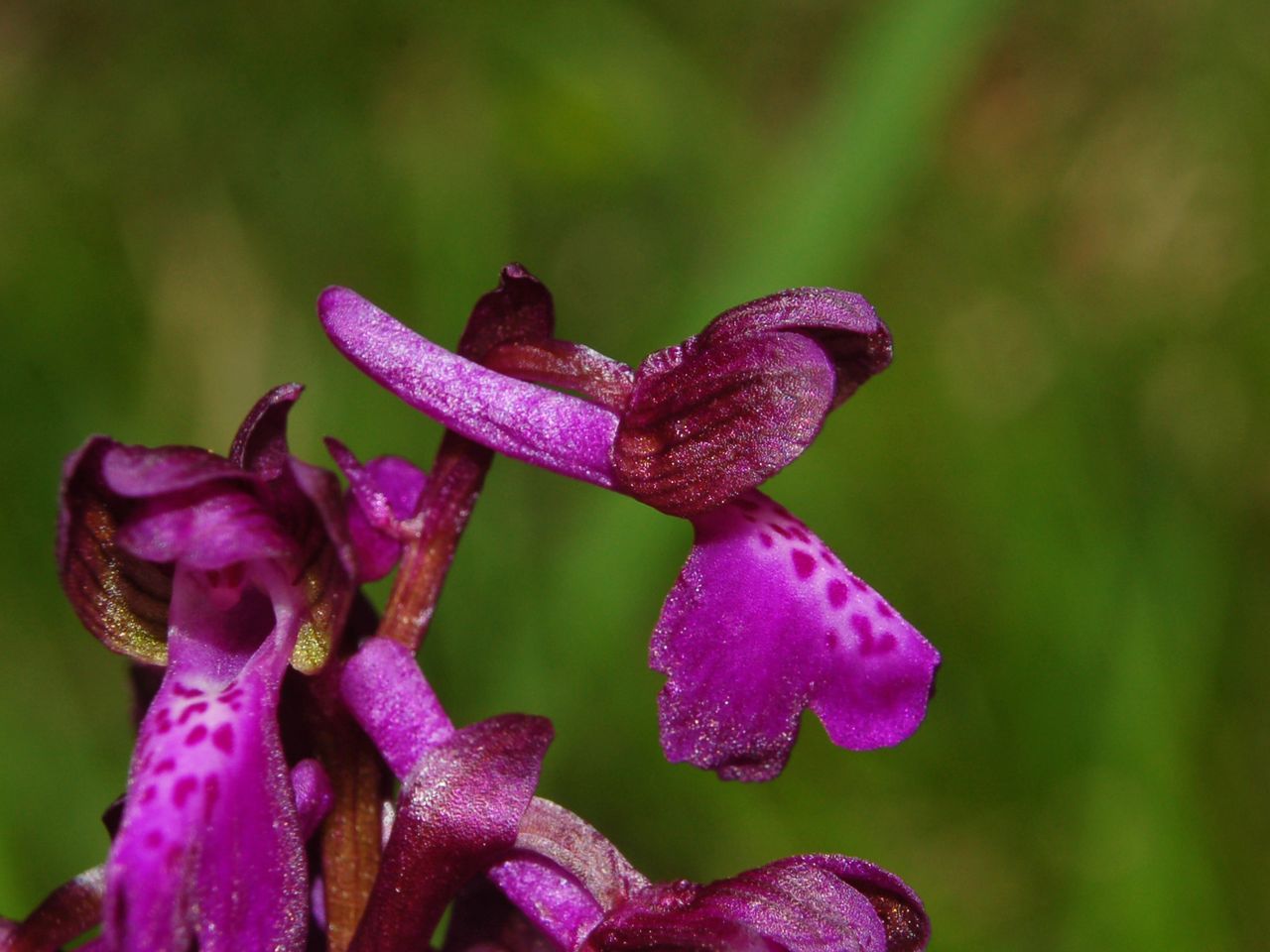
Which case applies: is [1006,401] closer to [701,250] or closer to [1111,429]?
[1111,429]

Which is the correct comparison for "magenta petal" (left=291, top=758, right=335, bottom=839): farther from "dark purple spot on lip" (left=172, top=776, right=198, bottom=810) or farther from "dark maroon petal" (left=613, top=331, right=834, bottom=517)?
"dark maroon petal" (left=613, top=331, right=834, bottom=517)

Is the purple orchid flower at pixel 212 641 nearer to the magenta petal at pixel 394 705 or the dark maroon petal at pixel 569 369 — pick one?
the magenta petal at pixel 394 705

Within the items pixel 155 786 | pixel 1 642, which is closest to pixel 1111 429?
pixel 1 642

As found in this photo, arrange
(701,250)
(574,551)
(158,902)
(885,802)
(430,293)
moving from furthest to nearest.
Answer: (701,250), (430,293), (885,802), (574,551), (158,902)

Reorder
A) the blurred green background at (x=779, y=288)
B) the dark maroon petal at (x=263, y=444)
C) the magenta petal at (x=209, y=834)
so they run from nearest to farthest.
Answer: the magenta petal at (x=209, y=834), the dark maroon petal at (x=263, y=444), the blurred green background at (x=779, y=288)

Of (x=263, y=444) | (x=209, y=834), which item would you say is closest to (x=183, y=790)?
(x=209, y=834)

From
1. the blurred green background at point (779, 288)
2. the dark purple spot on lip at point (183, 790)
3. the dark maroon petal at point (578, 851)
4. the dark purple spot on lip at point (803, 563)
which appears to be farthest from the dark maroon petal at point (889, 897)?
the blurred green background at point (779, 288)
